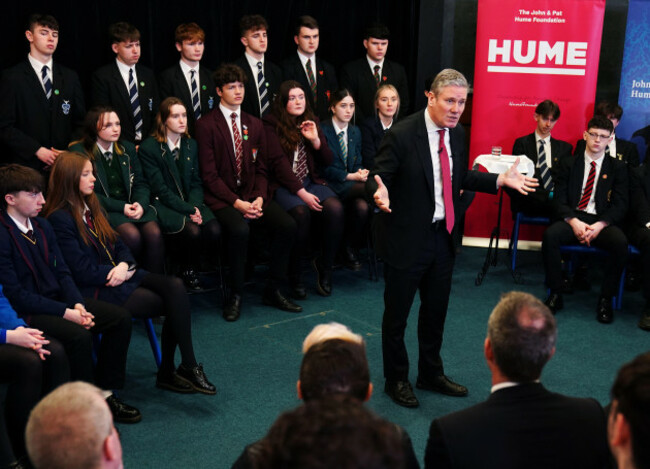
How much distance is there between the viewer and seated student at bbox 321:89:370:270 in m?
5.88

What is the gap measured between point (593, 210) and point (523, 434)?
4.09 meters

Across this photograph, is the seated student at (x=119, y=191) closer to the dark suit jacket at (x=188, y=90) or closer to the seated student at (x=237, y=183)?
the seated student at (x=237, y=183)

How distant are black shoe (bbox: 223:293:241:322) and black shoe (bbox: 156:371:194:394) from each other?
3.41ft

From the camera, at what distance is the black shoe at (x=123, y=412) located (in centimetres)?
363

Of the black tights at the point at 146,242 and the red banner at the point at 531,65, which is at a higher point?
the red banner at the point at 531,65

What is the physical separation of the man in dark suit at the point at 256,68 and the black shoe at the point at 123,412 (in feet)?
9.85

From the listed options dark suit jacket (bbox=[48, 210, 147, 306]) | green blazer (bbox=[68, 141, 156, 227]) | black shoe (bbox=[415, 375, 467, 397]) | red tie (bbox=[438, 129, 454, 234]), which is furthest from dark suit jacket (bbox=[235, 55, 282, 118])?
black shoe (bbox=[415, 375, 467, 397])

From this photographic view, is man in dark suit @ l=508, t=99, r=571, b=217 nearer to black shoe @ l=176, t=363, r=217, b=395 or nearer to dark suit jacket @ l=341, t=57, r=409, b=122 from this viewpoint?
dark suit jacket @ l=341, t=57, r=409, b=122

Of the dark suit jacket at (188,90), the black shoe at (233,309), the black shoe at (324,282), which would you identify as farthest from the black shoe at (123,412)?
the dark suit jacket at (188,90)

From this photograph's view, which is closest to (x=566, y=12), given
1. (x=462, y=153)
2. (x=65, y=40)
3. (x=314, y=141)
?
(x=314, y=141)

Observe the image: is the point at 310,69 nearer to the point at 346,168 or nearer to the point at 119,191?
the point at 346,168

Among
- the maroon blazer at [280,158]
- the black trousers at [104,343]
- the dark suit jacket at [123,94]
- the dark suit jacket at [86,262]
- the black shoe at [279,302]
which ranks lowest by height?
the black shoe at [279,302]

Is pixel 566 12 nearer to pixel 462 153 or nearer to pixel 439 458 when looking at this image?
pixel 462 153

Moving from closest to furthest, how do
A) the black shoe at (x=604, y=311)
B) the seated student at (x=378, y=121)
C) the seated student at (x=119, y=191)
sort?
the seated student at (x=119, y=191) → the black shoe at (x=604, y=311) → the seated student at (x=378, y=121)
